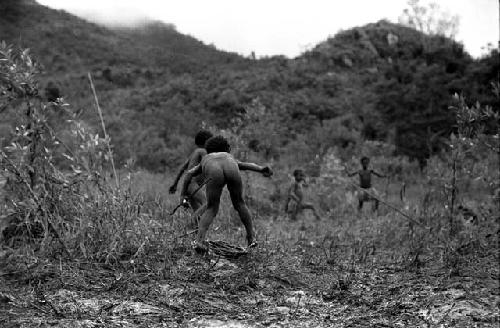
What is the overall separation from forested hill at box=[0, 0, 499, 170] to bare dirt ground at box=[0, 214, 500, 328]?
596 centimetres

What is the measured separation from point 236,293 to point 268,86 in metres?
26.7

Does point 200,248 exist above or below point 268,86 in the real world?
below

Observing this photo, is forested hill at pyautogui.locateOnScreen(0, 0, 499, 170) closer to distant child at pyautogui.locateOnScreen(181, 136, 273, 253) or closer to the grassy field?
distant child at pyautogui.locateOnScreen(181, 136, 273, 253)

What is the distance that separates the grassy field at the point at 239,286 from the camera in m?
3.85

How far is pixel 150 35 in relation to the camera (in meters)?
50.1

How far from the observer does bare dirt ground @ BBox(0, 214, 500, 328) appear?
3.79 meters

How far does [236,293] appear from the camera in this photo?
4.58 m

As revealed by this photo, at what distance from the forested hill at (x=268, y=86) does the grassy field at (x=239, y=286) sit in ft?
18.5

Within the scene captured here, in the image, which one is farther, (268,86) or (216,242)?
(268,86)

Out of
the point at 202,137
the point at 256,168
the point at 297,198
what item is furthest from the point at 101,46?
the point at 256,168

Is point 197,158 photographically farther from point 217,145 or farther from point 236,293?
point 236,293

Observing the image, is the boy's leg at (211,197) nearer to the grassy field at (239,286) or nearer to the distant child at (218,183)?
the distant child at (218,183)

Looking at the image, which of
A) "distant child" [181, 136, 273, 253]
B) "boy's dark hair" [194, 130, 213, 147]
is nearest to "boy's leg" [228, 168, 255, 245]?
"distant child" [181, 136, 273, 253]

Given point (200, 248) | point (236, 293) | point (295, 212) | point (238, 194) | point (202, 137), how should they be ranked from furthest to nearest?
point (295, 212), point (202, 137), point (238, 194), point (200, 248), point (236, 293)
